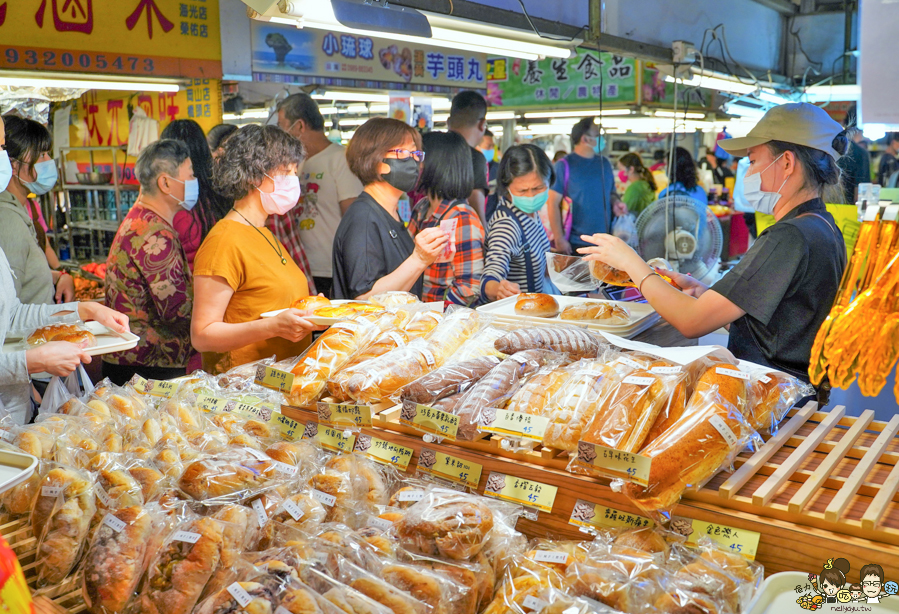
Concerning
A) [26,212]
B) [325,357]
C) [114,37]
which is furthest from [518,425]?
[114,37]

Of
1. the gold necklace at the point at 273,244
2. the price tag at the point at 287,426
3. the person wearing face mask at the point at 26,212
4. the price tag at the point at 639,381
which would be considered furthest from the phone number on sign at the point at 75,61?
the price tag at the point at 639,381

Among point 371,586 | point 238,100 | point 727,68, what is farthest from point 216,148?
point 727,68

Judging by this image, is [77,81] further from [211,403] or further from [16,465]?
[16,465]

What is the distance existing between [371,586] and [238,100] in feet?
18.5

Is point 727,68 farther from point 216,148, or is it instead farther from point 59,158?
point 59,158

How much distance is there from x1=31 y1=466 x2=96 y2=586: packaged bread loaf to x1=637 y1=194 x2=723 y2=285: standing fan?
213 inches

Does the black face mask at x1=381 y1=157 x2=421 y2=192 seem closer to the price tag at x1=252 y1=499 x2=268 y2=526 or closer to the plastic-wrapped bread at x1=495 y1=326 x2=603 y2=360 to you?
the plastic-wrapped bread at x1=495 y1=326 x2=603 y2=360

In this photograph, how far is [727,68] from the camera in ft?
23.6

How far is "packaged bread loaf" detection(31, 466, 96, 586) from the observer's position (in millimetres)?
1452

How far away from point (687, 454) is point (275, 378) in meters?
1.16

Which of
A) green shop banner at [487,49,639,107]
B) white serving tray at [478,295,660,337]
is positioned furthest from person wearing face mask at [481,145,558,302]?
green shop banner at [487,49,639,107]

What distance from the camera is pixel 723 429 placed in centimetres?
140

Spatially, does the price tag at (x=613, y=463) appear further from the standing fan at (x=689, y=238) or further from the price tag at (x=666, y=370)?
the standing fan at (x=689, y=238)

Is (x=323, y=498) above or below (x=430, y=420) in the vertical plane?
below
